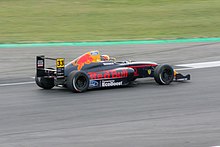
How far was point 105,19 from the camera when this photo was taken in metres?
29.5

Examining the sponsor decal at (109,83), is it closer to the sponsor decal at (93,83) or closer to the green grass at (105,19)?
the sponsor decal at (93,83)

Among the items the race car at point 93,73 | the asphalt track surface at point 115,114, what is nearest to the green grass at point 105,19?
the asphalt track surface at point 115,114

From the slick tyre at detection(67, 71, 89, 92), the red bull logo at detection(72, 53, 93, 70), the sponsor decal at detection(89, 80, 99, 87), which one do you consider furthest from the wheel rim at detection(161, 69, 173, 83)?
the slick tyre at detection(67, 71, 89, 92)

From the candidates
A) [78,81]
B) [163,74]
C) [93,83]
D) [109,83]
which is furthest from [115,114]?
[163,74]

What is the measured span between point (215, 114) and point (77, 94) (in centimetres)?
306

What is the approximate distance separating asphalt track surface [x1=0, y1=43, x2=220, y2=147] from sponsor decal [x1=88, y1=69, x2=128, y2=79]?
30 centimetres

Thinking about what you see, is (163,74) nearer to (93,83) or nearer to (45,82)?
(93,83)

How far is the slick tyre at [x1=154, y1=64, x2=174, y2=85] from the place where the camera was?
1334 cm

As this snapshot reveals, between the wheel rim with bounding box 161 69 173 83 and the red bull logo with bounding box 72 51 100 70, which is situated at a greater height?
the red bull logo with bounding box 72 51 100 70

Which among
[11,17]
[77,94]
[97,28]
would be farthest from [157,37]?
[77,94]

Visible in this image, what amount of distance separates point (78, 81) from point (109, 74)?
75 centimetres

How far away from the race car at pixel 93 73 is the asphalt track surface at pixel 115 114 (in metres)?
0.19

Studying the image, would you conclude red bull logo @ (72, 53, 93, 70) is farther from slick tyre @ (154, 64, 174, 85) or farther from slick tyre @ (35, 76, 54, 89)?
slick tyre @ (154, 64, 174, 85)

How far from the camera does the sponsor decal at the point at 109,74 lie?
12.9 m
